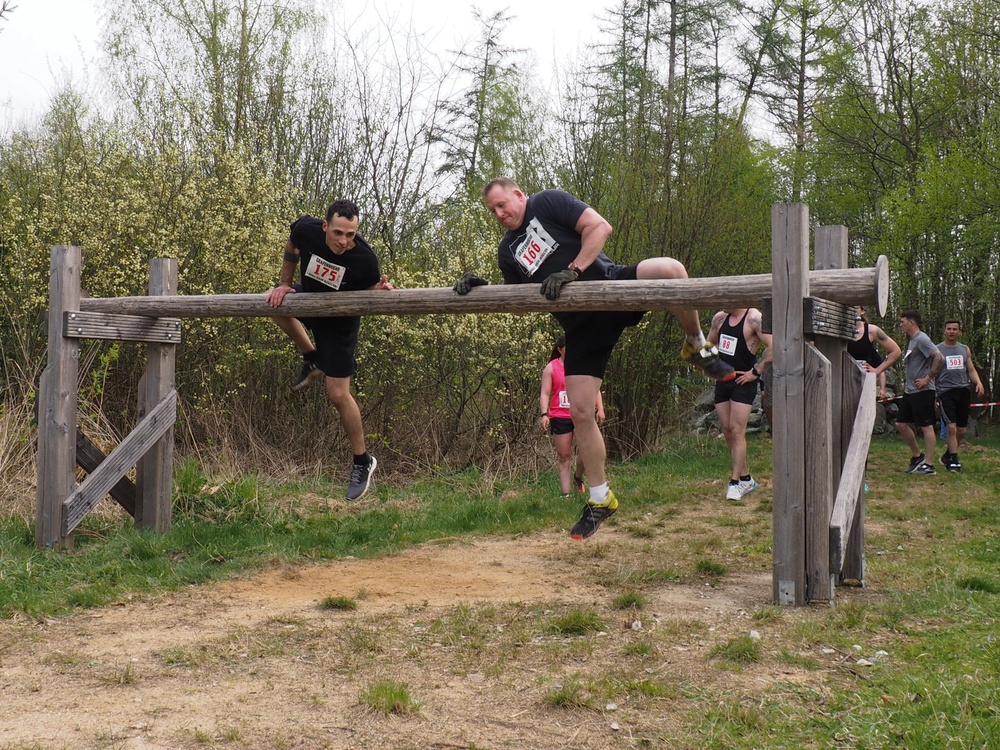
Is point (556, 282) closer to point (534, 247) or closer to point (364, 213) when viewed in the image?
point (534, 247)

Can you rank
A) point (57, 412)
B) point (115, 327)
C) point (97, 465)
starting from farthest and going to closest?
1. point (97, 465)
2. point (115, 327)
3. point (57, 412)

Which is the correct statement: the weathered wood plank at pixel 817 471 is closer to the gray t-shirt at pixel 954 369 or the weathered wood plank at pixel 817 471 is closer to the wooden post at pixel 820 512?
the wooden post at pixel 820 512

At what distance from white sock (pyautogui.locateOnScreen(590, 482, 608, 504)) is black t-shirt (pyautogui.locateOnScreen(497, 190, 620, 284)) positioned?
4.26 ft

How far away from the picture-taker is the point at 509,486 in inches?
408

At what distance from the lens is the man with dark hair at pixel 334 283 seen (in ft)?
21.1

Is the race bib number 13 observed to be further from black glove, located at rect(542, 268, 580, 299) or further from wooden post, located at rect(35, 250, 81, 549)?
wooden post, located at rect(35, 250, 81, 549)

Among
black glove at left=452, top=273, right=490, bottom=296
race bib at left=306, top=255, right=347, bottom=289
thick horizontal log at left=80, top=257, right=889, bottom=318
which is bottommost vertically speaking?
thick horizontal log at left=80, top=257, right=889, bottom=318

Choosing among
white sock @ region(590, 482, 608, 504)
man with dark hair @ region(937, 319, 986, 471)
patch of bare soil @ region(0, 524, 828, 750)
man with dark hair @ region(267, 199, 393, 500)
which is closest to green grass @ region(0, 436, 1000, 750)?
patch of bare soil @ region(0, 524, 828, 750)

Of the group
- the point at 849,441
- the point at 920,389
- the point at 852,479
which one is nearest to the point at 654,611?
the point at 852,479

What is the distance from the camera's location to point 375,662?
4.33 meters

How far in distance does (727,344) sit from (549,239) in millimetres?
3579

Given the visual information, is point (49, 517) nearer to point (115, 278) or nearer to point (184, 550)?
point (184, 550)

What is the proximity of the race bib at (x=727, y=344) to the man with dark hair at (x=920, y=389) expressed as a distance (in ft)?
13.1

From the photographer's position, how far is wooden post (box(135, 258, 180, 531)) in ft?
24.3
